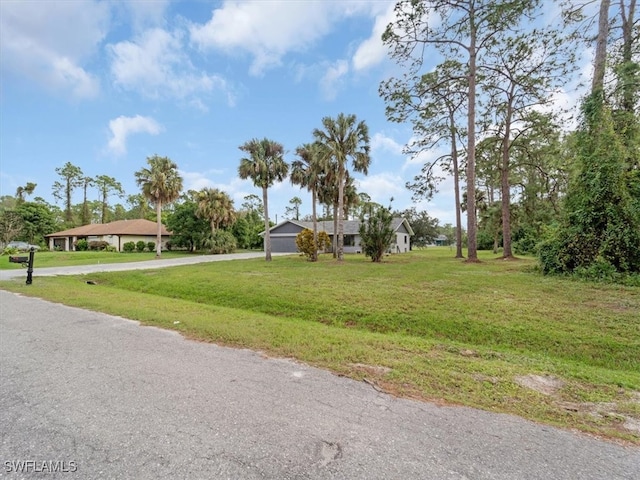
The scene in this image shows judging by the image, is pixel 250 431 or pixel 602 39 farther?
pixel 602 39

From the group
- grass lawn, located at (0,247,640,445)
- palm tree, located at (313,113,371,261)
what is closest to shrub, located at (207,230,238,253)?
palm tree, located at (313,113,371,261)

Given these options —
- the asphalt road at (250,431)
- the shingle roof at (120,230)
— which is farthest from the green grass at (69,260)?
the asphalt road at (250,431)

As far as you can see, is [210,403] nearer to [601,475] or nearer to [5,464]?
[5,464]

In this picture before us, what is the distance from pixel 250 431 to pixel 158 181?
97.9ft

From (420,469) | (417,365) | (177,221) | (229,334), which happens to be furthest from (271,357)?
(177,221)

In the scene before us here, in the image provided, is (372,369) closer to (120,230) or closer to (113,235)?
(113,235)

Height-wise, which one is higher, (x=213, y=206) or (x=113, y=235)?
(x=213, y=206)

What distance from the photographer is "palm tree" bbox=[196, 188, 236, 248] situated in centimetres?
3275

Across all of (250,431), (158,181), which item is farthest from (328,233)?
(250,431)

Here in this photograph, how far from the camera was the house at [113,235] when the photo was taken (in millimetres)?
35844

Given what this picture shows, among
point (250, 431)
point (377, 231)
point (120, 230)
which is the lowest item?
point (250, 431)

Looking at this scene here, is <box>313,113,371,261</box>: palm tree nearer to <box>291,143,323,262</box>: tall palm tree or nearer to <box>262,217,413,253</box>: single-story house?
<box>291,143,323,262</box>: tall palm tree

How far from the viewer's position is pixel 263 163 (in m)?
20.9

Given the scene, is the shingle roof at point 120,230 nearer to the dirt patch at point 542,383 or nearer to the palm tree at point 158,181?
the palm tree at point 158,181
